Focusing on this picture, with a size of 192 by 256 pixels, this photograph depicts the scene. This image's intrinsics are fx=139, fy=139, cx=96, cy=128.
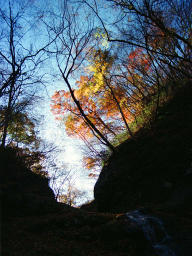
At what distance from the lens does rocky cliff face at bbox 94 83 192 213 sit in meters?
5.45

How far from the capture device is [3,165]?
8.79 m

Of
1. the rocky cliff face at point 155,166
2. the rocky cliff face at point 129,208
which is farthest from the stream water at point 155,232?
the rocky cliff face at point 155,166

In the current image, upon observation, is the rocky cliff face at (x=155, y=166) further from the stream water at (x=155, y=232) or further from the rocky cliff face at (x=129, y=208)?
the stream water at (x=155, y=232)

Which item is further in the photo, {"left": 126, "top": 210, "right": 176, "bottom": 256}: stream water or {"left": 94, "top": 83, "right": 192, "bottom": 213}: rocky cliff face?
{"left": 94, "top": 83, "right": 192, "bottom": 213}: rocky cliff face

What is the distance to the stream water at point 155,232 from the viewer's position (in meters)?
3.26

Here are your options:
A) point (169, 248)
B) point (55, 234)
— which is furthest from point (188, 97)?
point (55, 234)

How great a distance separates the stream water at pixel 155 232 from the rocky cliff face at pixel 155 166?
3.78ft

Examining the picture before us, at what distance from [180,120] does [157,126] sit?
1257 mm

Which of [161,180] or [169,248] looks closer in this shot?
[169,248]

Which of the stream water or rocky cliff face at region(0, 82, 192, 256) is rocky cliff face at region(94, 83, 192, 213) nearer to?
rocky cliff face at region(0, 82, 192, 256)

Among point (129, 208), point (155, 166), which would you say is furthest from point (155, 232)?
point (155, 166)

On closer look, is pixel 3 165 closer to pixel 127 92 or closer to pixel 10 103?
pixel 10 103

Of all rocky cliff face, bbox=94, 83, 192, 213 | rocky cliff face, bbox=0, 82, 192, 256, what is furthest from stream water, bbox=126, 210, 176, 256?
rocky cliff face, bbox=94, 83, 192, 213

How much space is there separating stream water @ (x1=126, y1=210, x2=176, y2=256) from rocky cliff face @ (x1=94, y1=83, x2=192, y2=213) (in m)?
1.15
